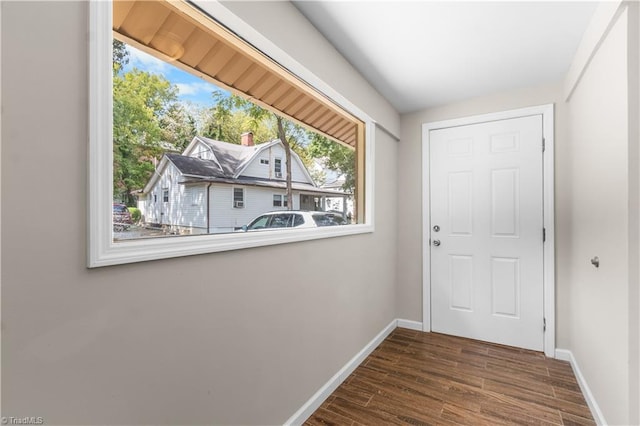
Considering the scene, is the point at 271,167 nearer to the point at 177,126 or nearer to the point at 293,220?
the point at 293,220

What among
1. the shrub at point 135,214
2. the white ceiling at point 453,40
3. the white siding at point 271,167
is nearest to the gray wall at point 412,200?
the white ceiling at point 453,40

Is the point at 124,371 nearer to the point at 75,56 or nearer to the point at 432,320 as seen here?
the point at 75,56

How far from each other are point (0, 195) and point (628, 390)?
7.94ft

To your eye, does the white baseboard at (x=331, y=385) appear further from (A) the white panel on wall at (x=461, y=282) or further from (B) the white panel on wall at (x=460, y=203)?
(B) the white panel on wall at (x=460, y=203)

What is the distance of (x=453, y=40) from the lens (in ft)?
6.38

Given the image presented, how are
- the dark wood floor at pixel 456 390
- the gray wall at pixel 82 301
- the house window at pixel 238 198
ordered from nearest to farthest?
the gray wall at pixel 82 301, the house window at pixel 238 198, the dark wood floor at pixel 456 390

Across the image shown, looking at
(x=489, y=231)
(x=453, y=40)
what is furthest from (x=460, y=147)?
(x=453, y=40)

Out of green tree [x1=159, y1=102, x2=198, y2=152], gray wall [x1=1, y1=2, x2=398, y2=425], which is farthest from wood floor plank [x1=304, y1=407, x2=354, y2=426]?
green tree [x1=159, y1=102, x2=198, y2=152]

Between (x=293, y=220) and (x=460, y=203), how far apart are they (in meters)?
1.94

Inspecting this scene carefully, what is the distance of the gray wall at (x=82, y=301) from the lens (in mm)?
730

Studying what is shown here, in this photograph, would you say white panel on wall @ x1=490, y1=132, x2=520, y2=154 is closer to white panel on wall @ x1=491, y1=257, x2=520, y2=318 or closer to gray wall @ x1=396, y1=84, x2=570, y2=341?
gray wall @ x1=396, y1=84, x2=570, y2=341

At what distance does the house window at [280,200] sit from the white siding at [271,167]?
111 mm

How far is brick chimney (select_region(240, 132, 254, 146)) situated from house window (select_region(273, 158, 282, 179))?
0.20m

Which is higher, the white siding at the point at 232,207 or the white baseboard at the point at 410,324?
the white siding at the point at 232,207
